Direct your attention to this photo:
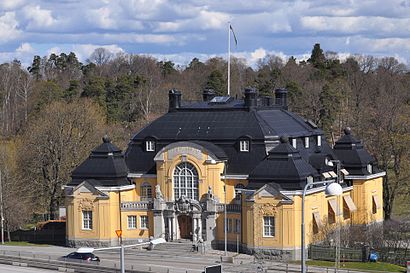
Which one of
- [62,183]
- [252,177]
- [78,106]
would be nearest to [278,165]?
[252,177]

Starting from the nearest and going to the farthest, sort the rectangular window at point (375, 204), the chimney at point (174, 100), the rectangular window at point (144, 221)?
the rectangular window at point (144, 221)
the chimney at point (174, 100)
the rectangular window at point (375, 204)

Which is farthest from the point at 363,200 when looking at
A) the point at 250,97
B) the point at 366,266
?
the point at 366,266

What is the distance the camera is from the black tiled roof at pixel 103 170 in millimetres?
76125

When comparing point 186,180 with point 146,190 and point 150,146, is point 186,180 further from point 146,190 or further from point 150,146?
point 150,146

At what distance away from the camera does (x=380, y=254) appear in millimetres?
71312

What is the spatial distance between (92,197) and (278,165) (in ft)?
45.1

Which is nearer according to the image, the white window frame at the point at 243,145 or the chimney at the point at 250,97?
the white window frame at the point at 243,145

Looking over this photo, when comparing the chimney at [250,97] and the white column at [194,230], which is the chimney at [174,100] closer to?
the chimney at [250,97]

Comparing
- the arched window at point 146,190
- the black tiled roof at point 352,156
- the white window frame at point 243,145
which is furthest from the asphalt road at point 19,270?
the black tiled roof at point 352,156

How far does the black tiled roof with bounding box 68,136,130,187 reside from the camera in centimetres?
7612

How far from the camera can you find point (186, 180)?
75625mm

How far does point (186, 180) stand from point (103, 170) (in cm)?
591

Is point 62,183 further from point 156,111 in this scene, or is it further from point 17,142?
point 156,111

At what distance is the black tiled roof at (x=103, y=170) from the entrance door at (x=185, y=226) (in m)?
4.88
